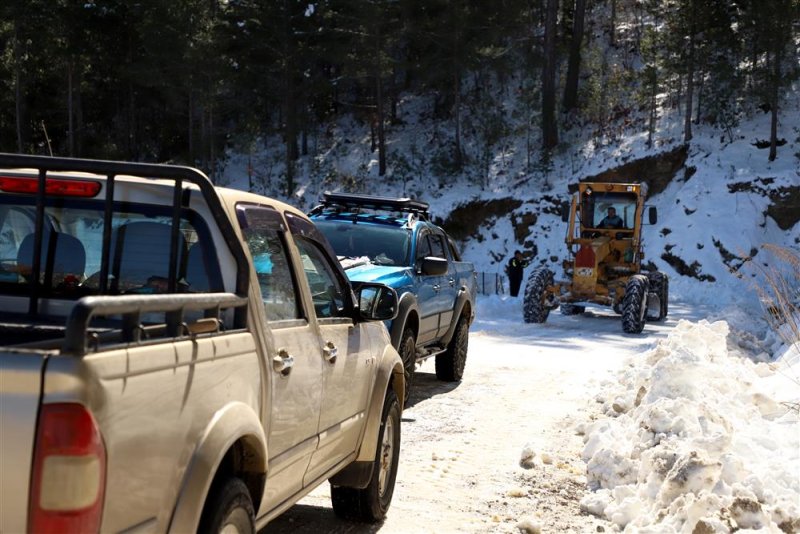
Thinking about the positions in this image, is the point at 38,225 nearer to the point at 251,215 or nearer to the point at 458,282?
the point at 251,215

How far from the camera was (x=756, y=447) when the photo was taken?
616cm

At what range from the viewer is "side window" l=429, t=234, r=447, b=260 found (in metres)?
11.8

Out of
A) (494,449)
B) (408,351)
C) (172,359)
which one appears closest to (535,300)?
(408,351)

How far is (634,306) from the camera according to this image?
19.8 meters

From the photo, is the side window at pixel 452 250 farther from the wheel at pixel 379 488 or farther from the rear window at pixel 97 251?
the rear window at pixel 97 251

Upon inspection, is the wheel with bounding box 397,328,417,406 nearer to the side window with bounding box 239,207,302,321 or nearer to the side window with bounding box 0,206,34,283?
the side window with bounding box 239,207,302,321

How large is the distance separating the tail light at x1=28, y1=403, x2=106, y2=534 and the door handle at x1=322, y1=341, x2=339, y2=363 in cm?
231

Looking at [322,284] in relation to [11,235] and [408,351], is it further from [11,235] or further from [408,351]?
[408,351]

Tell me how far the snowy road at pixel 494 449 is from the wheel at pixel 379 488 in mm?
90

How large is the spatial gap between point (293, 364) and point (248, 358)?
0.57m

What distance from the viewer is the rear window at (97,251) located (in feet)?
13.3

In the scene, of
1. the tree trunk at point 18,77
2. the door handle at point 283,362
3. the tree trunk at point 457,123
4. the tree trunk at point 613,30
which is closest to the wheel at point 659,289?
the tree trunk at point 457,123

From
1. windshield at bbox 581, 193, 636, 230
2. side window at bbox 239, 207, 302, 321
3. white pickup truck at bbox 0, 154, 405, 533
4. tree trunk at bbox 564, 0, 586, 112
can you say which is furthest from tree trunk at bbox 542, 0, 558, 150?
side window at bbox 239, 207, 302, 321

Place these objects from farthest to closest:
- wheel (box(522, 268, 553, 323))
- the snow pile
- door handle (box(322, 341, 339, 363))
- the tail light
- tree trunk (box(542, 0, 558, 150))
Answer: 1. tree trunk (box(542, 0, 558, 150))
2. wheel (box(522, 268, 553, 323))
3. the snow pile
4. door handle (box(322, 341, 339, 363))
5. the tail light
